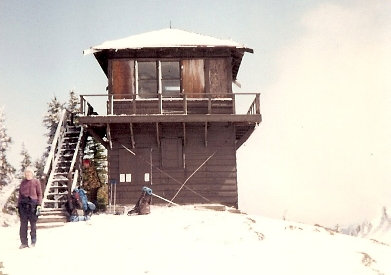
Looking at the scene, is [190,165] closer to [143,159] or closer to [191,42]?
[143,159]

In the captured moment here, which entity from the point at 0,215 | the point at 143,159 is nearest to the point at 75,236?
the point at 143,159

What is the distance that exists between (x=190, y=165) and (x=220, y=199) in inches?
81.7

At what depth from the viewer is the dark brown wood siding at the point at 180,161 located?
18.9 m

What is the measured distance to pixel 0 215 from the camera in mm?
25188

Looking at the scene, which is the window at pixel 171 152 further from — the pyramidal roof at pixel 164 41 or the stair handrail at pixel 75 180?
the pyramidal roof at pixel 164 41

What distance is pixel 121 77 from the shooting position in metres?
19.6

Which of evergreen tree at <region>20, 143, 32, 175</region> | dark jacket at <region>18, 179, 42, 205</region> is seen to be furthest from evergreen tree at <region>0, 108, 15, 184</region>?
dark jacket at <region>18, 179, 42, 205</region>

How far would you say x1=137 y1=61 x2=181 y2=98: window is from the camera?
19578 millimetres

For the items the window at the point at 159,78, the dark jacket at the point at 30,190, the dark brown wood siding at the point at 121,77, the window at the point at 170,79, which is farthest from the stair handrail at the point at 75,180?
the dark jacket at the point at 30,190

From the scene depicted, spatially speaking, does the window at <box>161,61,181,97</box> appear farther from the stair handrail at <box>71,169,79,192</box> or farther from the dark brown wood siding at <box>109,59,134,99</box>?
the stair handrail at <box>71,169,79,192</box>

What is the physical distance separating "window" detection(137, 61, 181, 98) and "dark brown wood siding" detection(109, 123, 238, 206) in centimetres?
166

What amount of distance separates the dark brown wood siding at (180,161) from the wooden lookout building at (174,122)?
41mm

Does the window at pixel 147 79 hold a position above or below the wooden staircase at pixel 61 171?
above

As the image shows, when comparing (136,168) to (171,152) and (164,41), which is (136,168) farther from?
(164,41)
